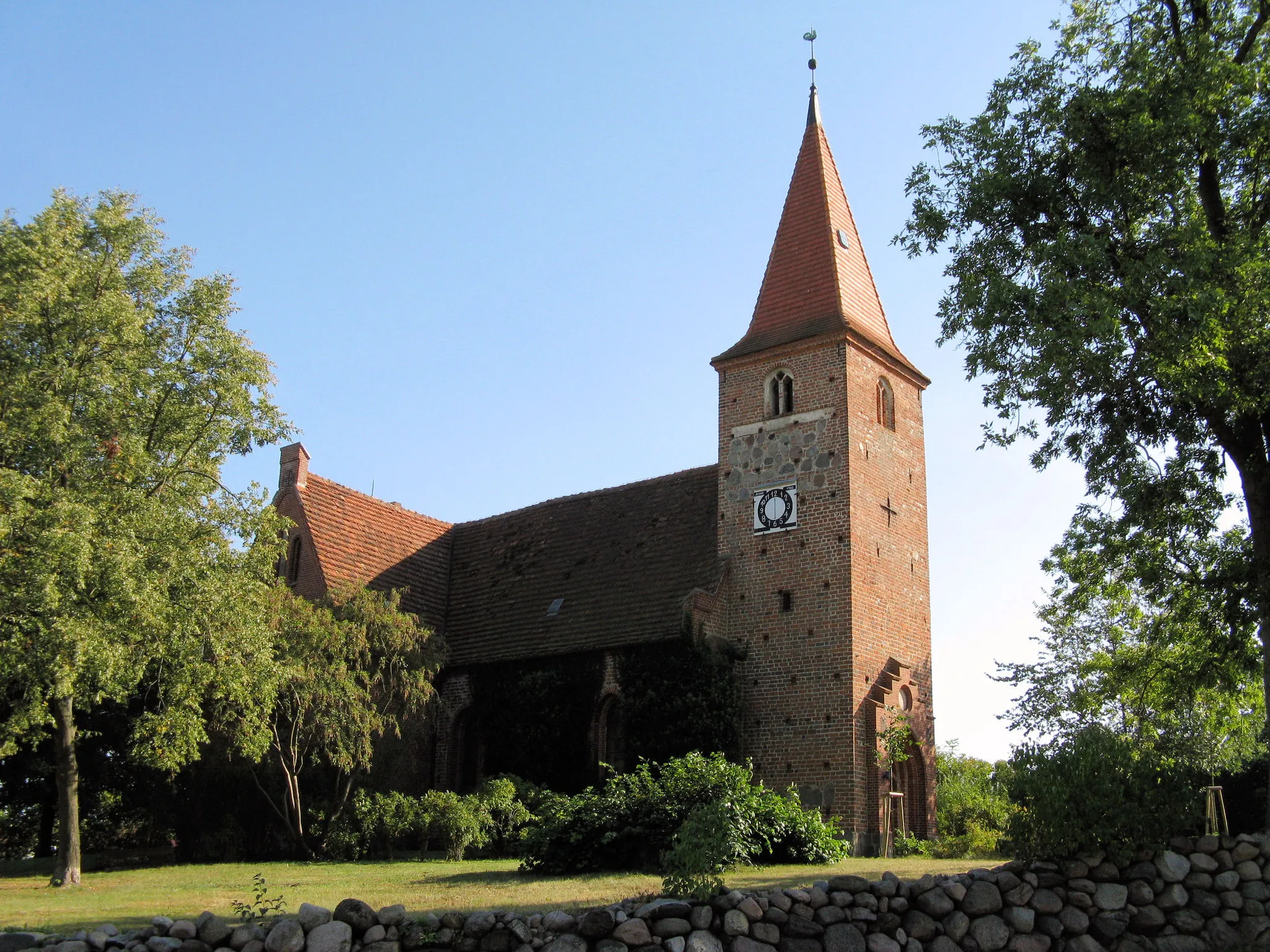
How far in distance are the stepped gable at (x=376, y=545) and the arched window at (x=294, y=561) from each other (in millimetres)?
695

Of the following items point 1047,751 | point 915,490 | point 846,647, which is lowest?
point 1047,751

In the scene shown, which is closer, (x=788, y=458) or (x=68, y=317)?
(x=68, y=317)

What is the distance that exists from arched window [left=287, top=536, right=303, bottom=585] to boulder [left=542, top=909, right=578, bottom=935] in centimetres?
2049

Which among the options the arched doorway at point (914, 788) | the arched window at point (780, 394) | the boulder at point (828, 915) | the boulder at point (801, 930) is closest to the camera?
the boulder at point (801, 930)

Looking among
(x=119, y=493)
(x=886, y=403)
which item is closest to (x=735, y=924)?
(x=119, y=493)

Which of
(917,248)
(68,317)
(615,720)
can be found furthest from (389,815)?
(917,248)

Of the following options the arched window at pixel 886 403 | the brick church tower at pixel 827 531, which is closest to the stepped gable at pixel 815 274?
the brick church tower at pixel 827 531

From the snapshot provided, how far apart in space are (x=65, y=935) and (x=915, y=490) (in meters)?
21.5

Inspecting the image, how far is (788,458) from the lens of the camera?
26.7 meters

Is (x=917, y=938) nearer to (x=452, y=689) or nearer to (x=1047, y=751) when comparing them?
(x=1047, y=751)

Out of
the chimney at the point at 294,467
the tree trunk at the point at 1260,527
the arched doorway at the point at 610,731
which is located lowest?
the arched doorway at the point at 610,731

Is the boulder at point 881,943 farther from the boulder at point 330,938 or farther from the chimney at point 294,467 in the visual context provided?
the chimney at point 294,467

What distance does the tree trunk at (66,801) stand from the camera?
18.3m

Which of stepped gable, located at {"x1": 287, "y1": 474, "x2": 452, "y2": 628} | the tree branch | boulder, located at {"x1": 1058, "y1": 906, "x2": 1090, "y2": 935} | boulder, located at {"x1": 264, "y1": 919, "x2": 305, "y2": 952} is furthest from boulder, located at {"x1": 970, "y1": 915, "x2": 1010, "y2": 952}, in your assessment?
stepped gable, located at {"x1": 287, "y1": 474, "x2": 452, "y2": 628}
